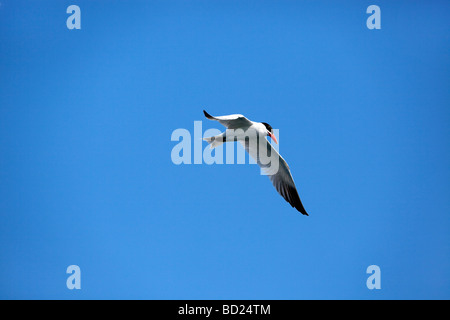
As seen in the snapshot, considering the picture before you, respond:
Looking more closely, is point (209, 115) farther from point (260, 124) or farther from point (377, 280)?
point (377, 280)

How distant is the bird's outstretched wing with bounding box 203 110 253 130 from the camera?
17.5 feet

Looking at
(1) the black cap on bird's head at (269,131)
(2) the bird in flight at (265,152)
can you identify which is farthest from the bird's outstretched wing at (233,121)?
(1) the black cap on bird's head at (269,131)

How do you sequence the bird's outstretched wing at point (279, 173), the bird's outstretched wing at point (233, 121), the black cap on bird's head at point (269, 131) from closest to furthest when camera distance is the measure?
the bird's outstretched wing at point (233, 121) → the black cap on bird's head at point (269, 131) → the bird's outstretched wing at point (279, 173)

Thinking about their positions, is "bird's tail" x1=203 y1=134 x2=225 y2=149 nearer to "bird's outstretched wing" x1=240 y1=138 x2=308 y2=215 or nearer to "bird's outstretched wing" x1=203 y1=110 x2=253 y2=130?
"bird's outstretched wing" x1=203 y1=110 x2=253 y2=130

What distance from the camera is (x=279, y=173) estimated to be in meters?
7.03

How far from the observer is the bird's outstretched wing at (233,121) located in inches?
210

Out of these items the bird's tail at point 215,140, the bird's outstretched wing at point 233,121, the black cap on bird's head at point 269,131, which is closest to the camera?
the bird's outstretched wing at point 233,121

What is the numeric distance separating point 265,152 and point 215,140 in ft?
3.49

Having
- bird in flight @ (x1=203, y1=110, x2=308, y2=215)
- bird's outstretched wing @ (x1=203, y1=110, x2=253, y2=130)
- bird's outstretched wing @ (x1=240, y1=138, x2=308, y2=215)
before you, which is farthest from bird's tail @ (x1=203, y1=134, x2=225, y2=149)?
bird's outstretched wing @ (x1=240, y1=138, x2=308, y2=215)

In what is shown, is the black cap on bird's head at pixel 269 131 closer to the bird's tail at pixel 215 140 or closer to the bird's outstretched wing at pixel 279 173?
the bird's outstretched wing at pixel 279 173

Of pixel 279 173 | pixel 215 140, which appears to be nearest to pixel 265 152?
pixel 279 173
